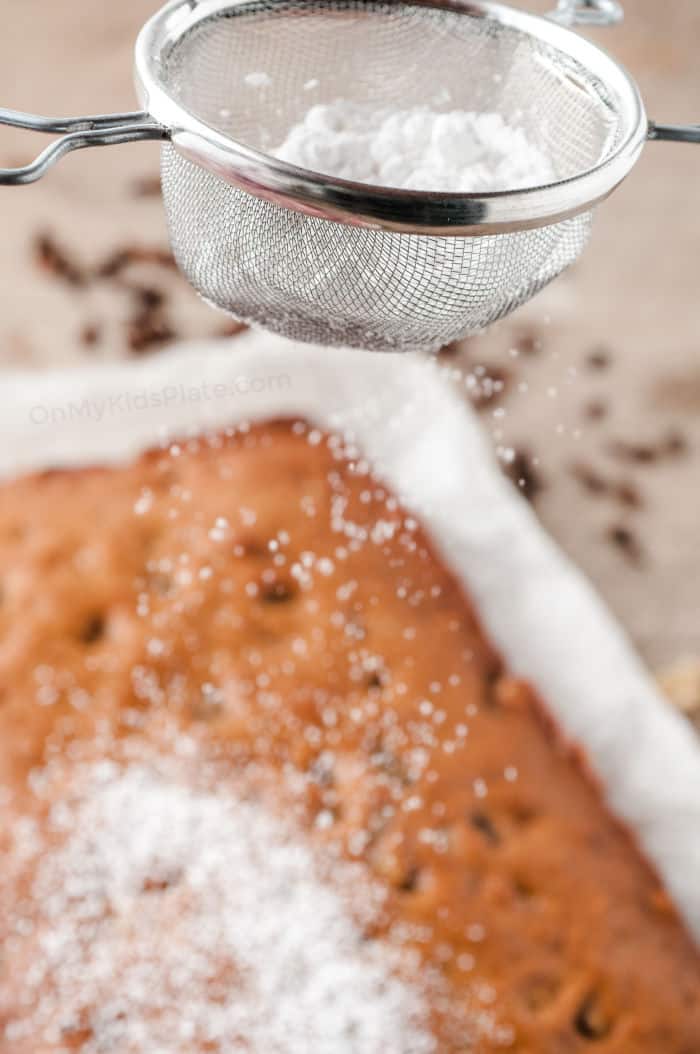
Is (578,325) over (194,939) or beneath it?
over

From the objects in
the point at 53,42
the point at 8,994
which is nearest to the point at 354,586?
the point at 8,994

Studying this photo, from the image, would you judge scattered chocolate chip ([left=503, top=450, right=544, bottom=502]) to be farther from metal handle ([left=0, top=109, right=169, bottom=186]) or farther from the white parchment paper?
metal handle ([left=0, top=109, right=169, bottom=186])

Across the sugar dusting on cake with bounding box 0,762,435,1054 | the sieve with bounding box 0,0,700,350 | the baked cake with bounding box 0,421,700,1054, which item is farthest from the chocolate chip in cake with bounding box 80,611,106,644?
the sieve with bounding box 0,0,700,350

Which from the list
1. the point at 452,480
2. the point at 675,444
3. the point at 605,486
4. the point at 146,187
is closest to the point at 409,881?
the point at 452,480

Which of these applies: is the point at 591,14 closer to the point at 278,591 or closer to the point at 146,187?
the point at 278,591

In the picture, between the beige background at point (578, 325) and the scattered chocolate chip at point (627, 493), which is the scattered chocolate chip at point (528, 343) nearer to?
the beige background at point (578, 325)

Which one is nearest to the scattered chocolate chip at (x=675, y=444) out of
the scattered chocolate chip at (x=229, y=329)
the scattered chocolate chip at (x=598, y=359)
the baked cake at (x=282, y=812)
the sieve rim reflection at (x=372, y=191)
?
the scattered chocolate chip at (x=598, y=359)
